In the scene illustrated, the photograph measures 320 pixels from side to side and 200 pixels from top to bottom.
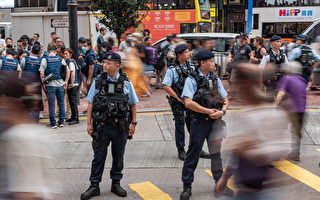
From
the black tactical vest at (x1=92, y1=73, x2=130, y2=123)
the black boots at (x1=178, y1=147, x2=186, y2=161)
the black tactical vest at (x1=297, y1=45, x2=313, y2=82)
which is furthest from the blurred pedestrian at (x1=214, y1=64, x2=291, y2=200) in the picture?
the black tactical vest at (x1=297, y1=45, x2=313, y2=82)

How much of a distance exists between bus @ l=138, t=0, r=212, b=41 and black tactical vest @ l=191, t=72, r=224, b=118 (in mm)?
16248

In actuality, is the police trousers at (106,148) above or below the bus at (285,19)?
below

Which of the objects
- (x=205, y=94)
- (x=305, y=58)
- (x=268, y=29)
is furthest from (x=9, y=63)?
(x=268, y=29)

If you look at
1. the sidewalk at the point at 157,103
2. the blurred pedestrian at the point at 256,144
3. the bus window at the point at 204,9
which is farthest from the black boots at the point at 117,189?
the bus window at the point at 204,9

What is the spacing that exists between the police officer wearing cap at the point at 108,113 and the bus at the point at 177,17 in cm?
1610

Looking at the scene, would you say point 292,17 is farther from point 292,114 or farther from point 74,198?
point 74,198

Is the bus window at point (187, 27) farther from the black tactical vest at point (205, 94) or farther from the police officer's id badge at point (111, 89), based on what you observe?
the police officer's id badge at point (111, 89)

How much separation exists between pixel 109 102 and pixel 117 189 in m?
1.22

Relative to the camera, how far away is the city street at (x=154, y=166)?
5508 millimetres

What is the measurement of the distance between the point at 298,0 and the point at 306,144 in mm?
24540

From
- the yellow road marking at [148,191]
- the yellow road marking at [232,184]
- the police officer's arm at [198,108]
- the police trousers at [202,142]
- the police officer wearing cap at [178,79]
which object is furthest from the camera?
the police officer wearing cap at [178,79]

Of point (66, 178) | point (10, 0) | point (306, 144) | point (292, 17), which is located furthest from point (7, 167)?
point (10, 0)

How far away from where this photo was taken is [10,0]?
3334cm

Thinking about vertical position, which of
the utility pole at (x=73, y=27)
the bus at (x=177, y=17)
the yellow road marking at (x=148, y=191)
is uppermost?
the bus at (x=177, y=17)
